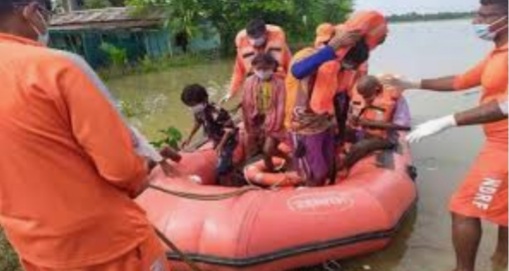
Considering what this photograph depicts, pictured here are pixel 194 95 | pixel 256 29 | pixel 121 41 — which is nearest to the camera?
pixel 194 95

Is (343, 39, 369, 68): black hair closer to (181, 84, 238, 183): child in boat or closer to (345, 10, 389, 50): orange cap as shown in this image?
(345, 10, 389, 50): orange cap

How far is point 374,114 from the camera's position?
5410mm

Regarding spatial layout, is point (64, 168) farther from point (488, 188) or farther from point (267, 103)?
point (267, 103)

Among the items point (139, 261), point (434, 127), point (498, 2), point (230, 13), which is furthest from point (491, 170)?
point (230, 13)

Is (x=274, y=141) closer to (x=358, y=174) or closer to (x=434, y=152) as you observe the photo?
(x=358, y=174)

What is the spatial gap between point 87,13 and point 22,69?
18.3 meters

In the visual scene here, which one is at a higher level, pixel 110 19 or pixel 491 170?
pixel 491 170

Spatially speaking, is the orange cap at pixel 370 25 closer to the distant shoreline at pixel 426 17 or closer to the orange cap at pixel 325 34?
the orange cap at pixel 325 34

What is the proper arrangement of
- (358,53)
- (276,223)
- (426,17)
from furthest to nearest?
(426,17) → (358,53) → (276,223)

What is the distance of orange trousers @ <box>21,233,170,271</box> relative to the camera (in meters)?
1.90

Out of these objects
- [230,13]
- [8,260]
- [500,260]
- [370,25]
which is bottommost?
[230,13]

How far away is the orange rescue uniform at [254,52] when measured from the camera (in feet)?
20.3

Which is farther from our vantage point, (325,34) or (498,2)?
(325,34)

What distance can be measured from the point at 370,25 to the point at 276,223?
1.39 metres
